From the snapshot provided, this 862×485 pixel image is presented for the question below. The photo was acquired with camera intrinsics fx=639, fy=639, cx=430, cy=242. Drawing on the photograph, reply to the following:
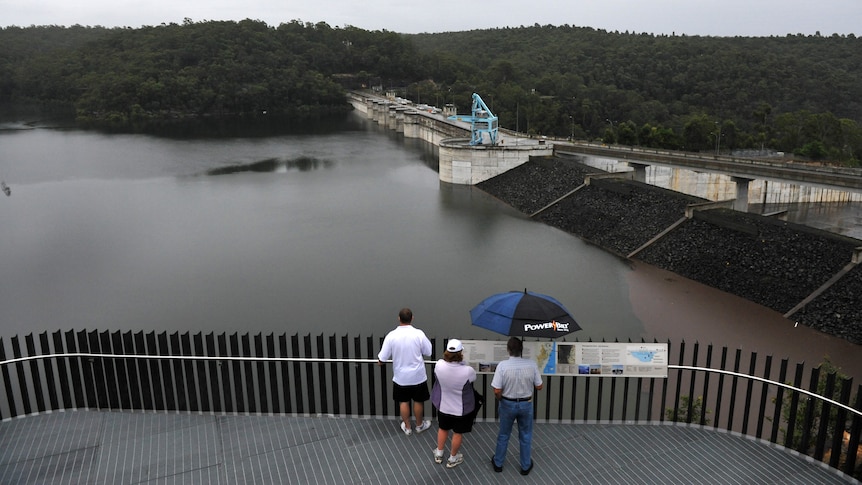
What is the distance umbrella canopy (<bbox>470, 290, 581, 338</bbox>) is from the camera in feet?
21.1

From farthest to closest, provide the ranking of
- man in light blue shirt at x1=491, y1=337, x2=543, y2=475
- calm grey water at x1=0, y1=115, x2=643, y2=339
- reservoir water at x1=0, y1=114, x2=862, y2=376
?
calm grey water at x1=0, y1=115, x2=643, y2=339 < reservoir water at x1=0, y1=114, x2=862, y2=376 < man in light blue shirt at x1=491, y1=337, x2=543, y2=475

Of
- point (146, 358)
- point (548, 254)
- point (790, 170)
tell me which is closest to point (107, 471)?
point (146, 358)

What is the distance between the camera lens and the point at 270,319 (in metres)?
20.2

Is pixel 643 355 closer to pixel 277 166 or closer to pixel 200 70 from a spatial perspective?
pixel 277 166

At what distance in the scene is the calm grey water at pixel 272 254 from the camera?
68.4 feet

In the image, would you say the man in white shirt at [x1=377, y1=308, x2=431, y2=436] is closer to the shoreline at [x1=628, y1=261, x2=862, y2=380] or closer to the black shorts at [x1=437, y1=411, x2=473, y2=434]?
the black shorts at [x1=437, y1=411, x2=473, y2=434]

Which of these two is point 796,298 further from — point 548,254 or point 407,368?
point 407,368

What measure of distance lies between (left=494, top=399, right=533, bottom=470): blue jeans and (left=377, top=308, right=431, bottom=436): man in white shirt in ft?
3.23

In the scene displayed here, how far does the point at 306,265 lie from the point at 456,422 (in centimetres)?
2090

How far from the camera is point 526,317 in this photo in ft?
21.2

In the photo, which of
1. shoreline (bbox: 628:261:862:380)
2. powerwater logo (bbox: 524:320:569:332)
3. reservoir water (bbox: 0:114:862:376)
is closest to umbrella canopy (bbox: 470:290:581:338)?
powerwater logo (bbox: 524:320:569:332)

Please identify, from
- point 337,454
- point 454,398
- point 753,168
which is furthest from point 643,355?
point 753,168

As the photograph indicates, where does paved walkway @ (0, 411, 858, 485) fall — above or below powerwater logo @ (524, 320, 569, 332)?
below

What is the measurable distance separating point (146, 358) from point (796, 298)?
71.3 feet
